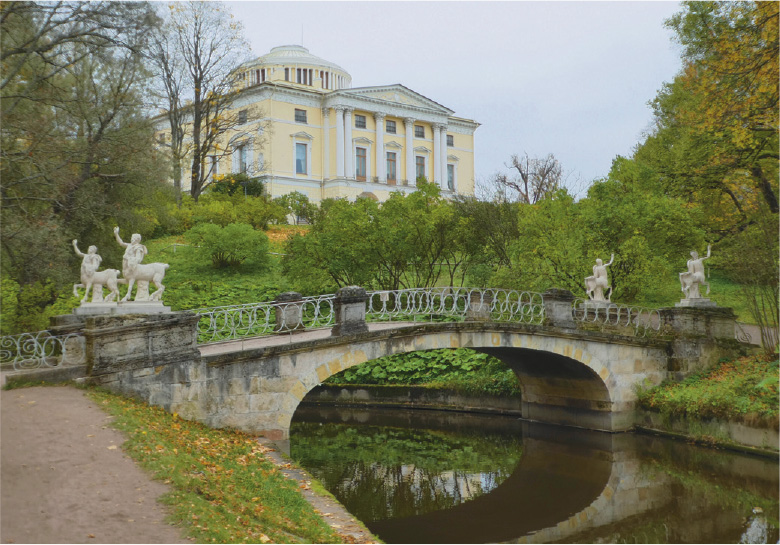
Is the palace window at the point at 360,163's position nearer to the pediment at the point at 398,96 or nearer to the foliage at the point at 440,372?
the pediment at the point at 398,96

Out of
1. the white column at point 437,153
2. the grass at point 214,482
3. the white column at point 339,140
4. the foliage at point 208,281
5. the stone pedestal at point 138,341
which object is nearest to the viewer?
the grass at point 214,482

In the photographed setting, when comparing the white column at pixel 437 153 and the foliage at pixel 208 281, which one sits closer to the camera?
the foliage at pixel 208 281

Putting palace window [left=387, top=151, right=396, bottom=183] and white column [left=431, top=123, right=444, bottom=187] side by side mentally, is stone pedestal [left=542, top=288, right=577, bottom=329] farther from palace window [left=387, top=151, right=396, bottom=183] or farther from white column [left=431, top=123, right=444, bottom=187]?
white column [left=431, top=123, right=444, bottom=187]

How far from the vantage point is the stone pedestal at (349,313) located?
15.4m

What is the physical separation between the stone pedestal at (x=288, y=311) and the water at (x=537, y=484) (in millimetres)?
3587

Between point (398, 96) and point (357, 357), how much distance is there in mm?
49121

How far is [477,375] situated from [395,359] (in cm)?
323

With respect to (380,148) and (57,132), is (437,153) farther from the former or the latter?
(57,132)

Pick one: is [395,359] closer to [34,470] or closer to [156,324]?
[156,324]

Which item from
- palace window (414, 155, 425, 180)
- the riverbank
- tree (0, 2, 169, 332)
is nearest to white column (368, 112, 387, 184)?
palace window (414, 155, 425, 180)

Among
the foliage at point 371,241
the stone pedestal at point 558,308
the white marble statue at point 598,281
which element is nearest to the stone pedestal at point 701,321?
the white marble statue at point 598,281

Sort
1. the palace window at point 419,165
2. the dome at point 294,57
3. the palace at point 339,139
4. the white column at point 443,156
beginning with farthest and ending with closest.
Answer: the dome at point 294,57, the white column at point 443,156, the palace window at point 419,165, the palace at point 339,139

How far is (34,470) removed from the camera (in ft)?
28.3

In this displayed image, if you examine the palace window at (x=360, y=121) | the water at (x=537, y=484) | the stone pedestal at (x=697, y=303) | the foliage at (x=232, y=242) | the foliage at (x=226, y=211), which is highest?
the palace window at (x=360, y=121)
